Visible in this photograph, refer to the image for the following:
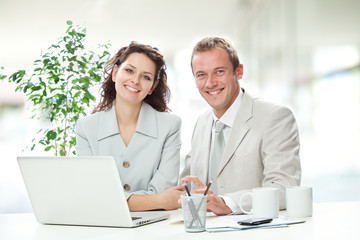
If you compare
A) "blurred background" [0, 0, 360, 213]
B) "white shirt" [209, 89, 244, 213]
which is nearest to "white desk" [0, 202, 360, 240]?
"white shirt" [209, 89, 244, 213]

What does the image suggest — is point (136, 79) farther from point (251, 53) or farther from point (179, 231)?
point (251, 53)

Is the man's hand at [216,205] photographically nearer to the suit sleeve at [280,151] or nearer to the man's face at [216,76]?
the suit sleeve at [280,151]

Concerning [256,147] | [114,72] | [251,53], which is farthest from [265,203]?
[251,53]

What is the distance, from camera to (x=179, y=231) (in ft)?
5.47

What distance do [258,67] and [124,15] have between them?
1404 millimetres

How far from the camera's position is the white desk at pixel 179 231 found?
155cm

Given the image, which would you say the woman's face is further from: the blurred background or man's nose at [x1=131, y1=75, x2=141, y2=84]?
the blurred background

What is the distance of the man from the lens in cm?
230

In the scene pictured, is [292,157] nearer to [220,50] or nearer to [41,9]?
[220,50]

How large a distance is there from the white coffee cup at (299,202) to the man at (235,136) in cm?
23

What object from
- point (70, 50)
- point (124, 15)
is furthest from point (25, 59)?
point (70, 50)

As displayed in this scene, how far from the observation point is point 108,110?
259cm

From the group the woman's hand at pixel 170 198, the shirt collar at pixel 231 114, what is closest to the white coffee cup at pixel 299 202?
the woman's hand at pixel 170 198

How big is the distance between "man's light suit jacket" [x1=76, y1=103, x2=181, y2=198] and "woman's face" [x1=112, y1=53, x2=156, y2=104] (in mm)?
99
